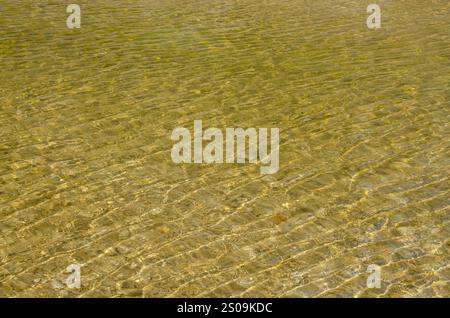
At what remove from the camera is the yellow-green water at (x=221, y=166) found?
5852mm

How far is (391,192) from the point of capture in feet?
23.5

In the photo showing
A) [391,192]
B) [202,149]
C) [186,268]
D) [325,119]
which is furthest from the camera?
[325,119]

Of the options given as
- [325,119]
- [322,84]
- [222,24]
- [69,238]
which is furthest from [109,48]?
[69,238]

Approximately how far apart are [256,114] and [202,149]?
1.37 meters

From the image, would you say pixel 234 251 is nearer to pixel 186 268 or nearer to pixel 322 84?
pixel 186 268

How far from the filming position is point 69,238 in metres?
6.24

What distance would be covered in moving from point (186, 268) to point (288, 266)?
0.89 meters

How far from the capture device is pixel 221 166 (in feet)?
25.5

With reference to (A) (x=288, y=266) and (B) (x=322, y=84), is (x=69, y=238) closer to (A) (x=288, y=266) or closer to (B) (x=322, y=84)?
(A) (x=288, y=266)

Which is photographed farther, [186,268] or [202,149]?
[202,149]

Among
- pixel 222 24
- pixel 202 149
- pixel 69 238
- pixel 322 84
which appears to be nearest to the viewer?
pixel 69 238

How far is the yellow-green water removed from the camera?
585 cm
